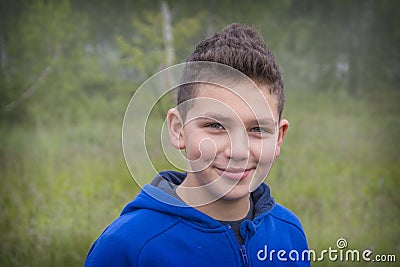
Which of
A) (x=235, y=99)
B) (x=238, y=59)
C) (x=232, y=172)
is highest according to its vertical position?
(x=238, y=59)

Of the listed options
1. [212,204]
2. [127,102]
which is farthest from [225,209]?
[127,102]

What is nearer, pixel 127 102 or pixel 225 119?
pixel 225 119

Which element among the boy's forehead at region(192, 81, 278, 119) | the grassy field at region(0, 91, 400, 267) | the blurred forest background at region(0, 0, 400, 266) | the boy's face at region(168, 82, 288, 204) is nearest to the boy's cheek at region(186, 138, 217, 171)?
the boy's face at region(168, 82, 288, 204)

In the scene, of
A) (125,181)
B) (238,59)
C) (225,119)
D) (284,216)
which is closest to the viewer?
(225,119)

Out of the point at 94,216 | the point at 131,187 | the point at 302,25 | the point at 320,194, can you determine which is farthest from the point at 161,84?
the point at 302,25

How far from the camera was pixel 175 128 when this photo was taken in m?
1.74

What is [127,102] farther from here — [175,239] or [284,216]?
[175,239]

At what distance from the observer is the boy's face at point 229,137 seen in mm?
1594

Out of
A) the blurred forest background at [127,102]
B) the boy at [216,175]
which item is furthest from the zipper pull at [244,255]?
the blurred forest background at [127,102]

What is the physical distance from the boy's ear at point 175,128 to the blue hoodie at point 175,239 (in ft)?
0.64

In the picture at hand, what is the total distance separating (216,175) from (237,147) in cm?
13

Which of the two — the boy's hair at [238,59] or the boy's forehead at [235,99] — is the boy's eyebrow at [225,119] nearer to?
the boy's forehead at [235,99]

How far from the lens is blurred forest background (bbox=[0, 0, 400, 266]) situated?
434 centimetres

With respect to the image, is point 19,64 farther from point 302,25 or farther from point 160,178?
point 160,178
